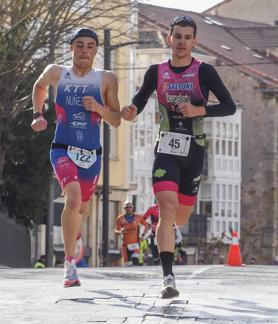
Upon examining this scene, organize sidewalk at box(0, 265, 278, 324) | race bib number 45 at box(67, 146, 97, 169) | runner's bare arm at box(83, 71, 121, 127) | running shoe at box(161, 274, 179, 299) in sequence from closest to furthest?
sidewalk at box(0, 265, 278, 324)
running shoe at box(161, 274, 179, 299)
runner's bare arm at box(83, 71, 121, 127)
race bib number 45 at box(67, 146, 97, 169)

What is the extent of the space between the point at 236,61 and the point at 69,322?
269 ft

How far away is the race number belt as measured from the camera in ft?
41.1

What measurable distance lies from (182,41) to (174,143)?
778 millimetres

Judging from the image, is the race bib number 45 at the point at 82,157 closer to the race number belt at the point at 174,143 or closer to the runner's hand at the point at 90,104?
the runner's hand at the point at 90,104

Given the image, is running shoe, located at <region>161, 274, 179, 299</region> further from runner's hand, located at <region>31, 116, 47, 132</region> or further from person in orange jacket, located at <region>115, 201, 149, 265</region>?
person in orange jacket, located at <region>115, 201, 149, 265</region>

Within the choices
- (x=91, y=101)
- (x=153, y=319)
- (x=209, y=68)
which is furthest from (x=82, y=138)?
(x=153, y=319)

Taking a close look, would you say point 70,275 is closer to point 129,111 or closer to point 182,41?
point 129,111

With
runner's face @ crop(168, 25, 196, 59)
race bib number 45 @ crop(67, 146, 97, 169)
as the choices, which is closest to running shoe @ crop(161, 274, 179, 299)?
race bib number 45 @ crop(67, 146, 97, 169)

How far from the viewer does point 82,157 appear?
1302 centimetres

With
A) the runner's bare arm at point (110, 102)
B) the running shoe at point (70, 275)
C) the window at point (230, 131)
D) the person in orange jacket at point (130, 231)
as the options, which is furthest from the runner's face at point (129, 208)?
the window at point (230, 131)

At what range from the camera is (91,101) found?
1274 centimetres

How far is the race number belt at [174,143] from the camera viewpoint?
41.1ft

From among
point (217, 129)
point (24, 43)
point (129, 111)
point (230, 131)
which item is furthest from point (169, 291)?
point (217, 129)

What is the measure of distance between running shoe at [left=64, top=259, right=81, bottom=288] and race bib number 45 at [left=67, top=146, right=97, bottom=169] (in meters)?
0.83
